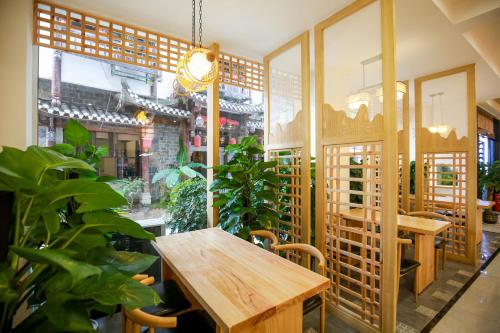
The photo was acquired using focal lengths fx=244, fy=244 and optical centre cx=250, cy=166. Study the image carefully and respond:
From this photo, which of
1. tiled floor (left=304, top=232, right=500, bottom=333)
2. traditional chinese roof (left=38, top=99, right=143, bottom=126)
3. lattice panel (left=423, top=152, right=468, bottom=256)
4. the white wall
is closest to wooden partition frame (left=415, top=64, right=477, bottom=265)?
lattice panel (left=423, top=152, right=468, bottom=256)

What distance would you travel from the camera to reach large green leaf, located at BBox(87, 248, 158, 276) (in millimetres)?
817

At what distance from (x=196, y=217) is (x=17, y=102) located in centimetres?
202

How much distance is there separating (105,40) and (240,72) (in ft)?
5.05

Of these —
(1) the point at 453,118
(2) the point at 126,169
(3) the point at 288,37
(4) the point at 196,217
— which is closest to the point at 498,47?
(1) the point at 453,118

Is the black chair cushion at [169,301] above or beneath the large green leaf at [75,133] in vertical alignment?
beneath

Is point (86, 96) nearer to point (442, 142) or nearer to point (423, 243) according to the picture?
point (423, 243)

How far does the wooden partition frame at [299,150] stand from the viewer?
8.13 ft

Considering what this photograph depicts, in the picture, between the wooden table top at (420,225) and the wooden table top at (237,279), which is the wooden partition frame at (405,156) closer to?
the wooden table top at (420,225)

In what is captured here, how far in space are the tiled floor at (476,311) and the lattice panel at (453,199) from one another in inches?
26.1

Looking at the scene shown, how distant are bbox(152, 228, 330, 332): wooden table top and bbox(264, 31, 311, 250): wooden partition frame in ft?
2.89

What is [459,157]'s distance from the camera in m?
3.56

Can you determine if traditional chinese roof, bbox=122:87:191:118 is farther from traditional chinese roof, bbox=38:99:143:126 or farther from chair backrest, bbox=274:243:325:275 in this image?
chair backrest, bbox=274:243:325:275

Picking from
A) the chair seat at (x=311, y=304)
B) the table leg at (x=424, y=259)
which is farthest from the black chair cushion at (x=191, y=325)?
the table leg at (x=424, y=259)

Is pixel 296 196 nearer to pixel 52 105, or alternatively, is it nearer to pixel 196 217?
pixel 196 217
